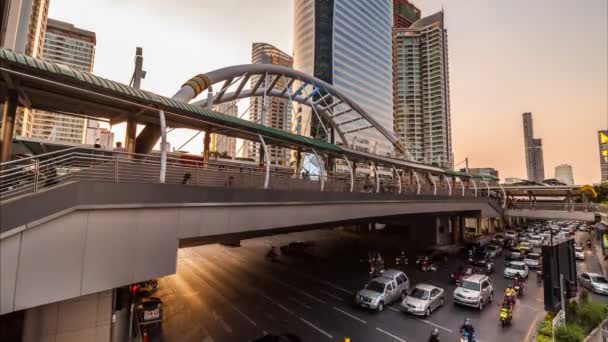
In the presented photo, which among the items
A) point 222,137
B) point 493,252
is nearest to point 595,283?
point 493,252

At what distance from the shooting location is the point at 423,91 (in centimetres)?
17400

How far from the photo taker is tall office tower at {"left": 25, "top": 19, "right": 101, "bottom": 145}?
124 m

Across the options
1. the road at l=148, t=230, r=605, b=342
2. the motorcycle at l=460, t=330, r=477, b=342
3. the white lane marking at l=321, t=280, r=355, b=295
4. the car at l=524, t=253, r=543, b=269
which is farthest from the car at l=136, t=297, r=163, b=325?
the car at l=524, t=253, r=543, b=269

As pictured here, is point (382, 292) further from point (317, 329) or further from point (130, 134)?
point (130, 134)

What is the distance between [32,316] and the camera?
788cm

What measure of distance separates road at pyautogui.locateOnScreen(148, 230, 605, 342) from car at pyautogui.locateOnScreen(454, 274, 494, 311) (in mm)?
495

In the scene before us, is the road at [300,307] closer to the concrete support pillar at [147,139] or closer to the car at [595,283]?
the car at [595,283]

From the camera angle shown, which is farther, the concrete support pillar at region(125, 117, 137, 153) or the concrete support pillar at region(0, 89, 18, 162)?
the concrete support pillar at region(125, 117, 137, 153)

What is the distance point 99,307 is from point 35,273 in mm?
2526

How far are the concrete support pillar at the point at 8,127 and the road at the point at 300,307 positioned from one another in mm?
10772

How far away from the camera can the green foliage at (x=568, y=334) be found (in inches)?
466

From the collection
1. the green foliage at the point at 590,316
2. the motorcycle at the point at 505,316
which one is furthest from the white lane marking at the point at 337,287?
the green foliage at the point at 590,316

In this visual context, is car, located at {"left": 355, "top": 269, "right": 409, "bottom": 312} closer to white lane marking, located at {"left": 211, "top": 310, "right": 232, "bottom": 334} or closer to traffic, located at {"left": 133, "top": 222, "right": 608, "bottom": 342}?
traffic, located at {"left": 133, "top": 222, "right": 608, "bottom": 342}

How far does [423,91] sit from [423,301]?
180m
